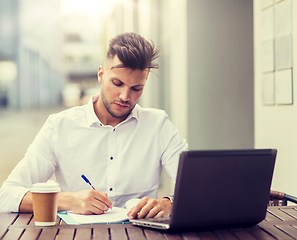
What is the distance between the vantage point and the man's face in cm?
170

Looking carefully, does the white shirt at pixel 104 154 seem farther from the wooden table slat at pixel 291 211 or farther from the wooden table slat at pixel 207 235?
the wooden table slat at pixel 207 235

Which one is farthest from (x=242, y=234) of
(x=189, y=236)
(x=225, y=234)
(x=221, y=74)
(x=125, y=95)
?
(x=221, y=74)

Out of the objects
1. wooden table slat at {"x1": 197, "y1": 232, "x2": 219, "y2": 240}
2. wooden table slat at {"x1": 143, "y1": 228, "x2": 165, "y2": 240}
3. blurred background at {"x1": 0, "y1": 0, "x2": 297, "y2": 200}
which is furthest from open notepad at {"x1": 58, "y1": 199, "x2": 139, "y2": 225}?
blurred background at {"x1": 0, "y1": 0, "x2": 297, "y2": 200}

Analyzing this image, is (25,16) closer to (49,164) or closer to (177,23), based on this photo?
(177,23)

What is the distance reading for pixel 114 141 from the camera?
1.81 meters

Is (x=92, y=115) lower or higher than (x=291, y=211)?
higher

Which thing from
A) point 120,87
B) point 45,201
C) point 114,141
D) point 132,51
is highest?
point 132,51

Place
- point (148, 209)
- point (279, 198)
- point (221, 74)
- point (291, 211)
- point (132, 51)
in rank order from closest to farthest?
point (148, 209) < point (291, 211) < point (279, 198) < point (132, 51) < point (221, 74)

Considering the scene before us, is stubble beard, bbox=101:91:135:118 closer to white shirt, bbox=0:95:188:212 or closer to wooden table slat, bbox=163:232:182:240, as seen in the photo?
white shirt, bbox=0:95:188:212

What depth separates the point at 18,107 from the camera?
92.5 feet

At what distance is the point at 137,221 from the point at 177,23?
2853 millimetres

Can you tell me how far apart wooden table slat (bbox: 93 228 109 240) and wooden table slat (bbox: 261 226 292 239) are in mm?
470

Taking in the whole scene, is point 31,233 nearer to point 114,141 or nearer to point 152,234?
point 152,234

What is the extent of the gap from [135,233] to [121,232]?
0.04 metres
